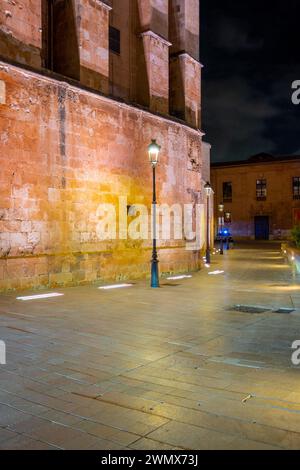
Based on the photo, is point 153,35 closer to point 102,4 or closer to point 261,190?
point 102,4

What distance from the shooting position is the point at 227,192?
194ft

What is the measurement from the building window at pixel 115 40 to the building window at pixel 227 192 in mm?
43090

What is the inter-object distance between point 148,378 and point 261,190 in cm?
5455

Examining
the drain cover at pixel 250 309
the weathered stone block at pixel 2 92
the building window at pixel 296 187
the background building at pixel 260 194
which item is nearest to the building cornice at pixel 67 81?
the weathered stone block at pixel 2 92

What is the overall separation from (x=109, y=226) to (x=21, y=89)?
514cm

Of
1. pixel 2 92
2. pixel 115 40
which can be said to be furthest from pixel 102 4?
pixel 2 92

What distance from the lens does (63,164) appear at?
44.0 ft

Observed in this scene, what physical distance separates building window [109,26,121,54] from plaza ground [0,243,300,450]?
1103 cm

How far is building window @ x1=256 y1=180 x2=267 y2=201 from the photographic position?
187 feet

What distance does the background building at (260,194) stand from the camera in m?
55.7

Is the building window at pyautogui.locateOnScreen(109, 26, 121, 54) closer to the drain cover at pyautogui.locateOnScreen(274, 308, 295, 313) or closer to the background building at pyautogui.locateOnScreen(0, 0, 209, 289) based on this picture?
the background building at pyautogui.locateOnScreen(0, 0, 209, 289)

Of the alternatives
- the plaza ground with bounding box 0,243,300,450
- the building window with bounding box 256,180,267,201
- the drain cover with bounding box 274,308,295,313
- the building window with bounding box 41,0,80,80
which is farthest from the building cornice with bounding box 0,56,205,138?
the building window with bounding box 256,180,267,201

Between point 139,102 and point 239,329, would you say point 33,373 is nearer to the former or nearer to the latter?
point 239,329
